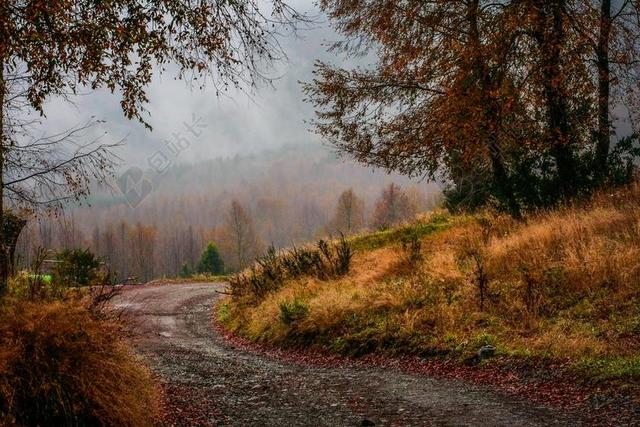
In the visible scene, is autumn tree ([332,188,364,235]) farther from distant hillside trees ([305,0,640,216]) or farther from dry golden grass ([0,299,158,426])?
dry golden grass ([0,299,158,426])

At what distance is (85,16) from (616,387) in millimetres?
6186

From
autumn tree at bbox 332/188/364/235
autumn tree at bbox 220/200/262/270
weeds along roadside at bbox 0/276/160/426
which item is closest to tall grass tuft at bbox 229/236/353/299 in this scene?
weeds along roadside at bbox 0/276/160/426

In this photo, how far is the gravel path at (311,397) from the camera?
5250 mm

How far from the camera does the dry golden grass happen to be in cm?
397

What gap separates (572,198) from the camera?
39.6 ft

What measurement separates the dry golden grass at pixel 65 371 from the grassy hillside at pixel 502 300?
464cm

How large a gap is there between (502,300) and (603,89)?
25.3 ft

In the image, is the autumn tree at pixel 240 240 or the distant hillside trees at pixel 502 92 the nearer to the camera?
the distant hillside trees at pixel 502 92

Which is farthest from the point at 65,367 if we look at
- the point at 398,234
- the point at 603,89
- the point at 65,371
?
the point at 398,234

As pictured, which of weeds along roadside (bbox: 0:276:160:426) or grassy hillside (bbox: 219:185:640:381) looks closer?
weeds along roadside (bbox: 0:276:160:426)

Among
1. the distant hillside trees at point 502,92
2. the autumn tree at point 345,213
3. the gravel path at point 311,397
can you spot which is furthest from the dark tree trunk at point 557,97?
the autumn tree at point 345,213

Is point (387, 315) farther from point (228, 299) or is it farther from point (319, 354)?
point (228, 299)

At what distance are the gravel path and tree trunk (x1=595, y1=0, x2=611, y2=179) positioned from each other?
8736 mm

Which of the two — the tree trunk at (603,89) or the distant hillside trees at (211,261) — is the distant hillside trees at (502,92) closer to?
the tree trunk at (603,89)
